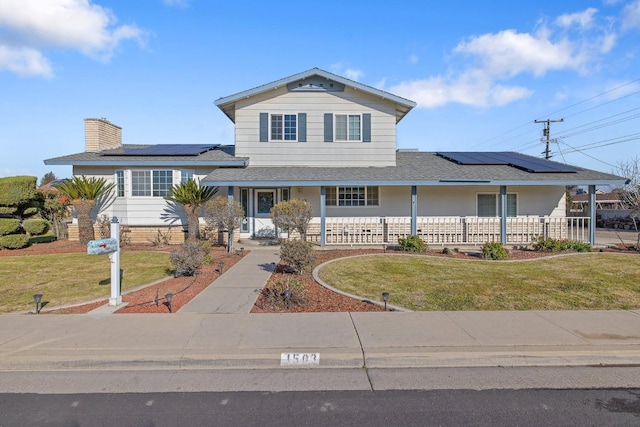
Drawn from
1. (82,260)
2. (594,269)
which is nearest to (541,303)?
(594,269)

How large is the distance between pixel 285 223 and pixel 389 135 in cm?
725

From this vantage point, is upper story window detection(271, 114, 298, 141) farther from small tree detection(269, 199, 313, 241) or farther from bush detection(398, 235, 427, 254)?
bush detection(398, 235, 427, 254)

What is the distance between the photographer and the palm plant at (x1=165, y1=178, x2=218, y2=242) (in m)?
14.9

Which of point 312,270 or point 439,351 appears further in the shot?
point 312,270

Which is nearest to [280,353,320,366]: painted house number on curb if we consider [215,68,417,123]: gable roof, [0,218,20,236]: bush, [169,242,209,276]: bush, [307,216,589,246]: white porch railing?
[169,242,209,276]: bush

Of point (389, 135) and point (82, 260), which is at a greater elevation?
point (389, 135)

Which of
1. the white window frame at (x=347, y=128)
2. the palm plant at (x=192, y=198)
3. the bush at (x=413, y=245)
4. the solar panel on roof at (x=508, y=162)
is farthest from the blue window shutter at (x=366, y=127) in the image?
the palm plant at (x=192, y=198)

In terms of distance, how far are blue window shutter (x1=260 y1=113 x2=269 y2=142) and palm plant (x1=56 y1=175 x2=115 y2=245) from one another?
6.62m

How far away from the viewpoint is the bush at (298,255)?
1002cm

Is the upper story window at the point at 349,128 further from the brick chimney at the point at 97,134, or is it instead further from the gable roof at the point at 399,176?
the brick chimney at the point at 97,134

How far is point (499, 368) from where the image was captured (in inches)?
197

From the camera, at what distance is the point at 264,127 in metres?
17.2

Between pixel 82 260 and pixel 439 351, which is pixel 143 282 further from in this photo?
pixel 439 351

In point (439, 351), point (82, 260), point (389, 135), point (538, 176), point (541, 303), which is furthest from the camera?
point (389, 135)
